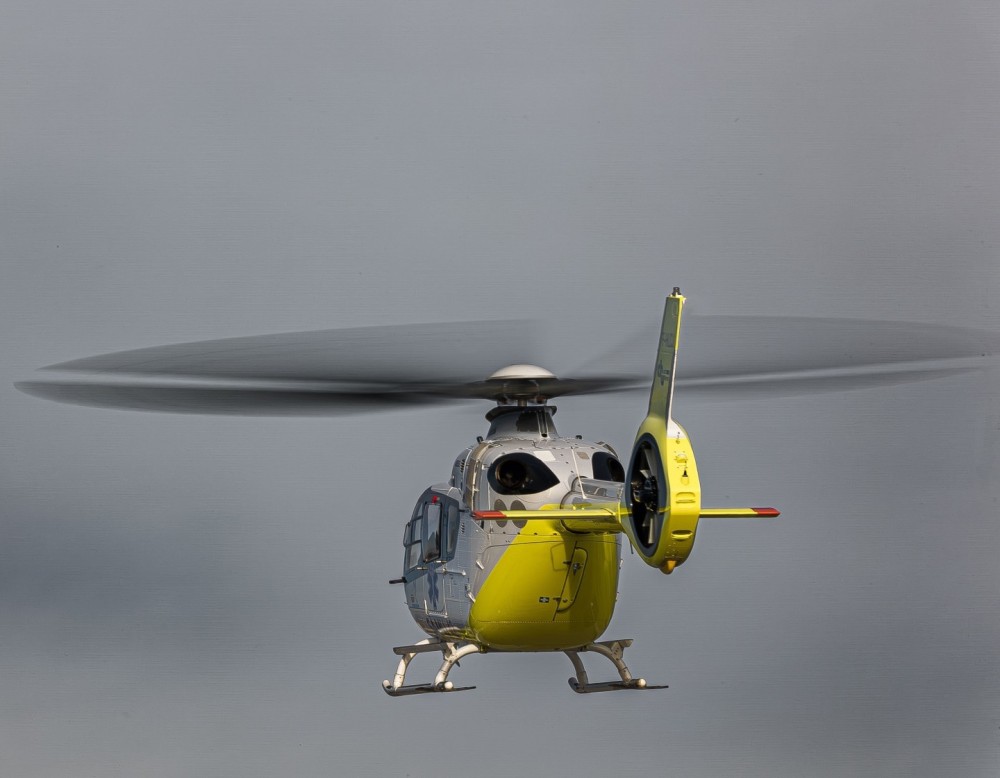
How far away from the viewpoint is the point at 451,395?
23.5 metres

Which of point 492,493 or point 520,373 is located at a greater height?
point 520,373

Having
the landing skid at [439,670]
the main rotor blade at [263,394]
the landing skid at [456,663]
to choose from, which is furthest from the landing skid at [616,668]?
the main rotor blade at [263,394]

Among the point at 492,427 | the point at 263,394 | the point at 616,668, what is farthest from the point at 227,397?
the point at 616,668

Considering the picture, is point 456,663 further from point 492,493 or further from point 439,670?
point 492,493

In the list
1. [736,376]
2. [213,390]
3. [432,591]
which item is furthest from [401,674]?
[736,376]

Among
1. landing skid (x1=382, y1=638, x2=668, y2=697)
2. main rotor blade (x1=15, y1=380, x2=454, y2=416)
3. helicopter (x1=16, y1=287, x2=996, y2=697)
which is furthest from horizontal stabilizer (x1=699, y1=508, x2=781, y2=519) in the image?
main rotor blade (x1=15, y1=380, x2=454, y2=416)

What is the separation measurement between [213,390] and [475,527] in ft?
14.1

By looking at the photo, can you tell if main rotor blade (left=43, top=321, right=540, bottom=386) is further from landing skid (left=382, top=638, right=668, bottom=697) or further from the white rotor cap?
landing skid (left=382, top=638, right=668, bottom=697)

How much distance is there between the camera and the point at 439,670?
891 inches

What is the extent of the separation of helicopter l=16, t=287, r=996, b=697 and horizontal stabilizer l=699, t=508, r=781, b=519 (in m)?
0.05

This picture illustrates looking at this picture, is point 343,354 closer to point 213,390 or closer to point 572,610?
point 213,390

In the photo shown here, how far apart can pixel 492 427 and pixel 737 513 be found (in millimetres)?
5409

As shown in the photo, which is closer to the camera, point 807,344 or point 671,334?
point 671,334

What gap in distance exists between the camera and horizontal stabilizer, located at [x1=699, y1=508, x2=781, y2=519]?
60.9ft
